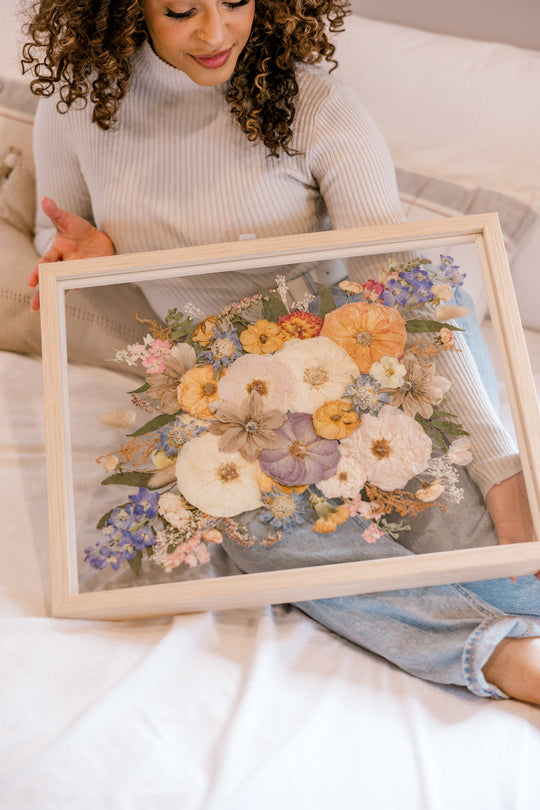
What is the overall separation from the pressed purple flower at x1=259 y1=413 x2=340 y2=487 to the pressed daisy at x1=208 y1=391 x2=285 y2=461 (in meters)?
0.01

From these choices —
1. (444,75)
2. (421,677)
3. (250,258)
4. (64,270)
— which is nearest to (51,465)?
→ (64,270)

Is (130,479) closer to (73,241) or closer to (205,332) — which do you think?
(205,332)

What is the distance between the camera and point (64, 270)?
0.89m

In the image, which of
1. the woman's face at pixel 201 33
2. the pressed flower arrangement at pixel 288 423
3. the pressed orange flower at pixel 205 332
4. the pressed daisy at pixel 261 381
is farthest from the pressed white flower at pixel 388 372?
the woman's face at pixel 201 33

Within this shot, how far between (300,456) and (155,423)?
18cm

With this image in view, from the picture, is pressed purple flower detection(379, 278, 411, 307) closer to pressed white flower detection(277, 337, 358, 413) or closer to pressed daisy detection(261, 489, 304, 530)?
pressed white flower detection(277, 337, 358, 413)

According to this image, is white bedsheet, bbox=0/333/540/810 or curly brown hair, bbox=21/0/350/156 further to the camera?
curly brown hair, bbox=21/0/350/156

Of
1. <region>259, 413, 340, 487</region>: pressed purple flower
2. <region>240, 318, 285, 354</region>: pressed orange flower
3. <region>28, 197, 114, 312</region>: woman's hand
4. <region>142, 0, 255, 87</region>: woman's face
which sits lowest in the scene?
<region>259, 413, 340, 487</region>: pressed purple flower

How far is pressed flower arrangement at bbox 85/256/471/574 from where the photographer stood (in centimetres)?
79

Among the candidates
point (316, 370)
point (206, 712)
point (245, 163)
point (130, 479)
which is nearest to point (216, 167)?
point (245, 163)

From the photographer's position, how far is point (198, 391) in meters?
0.84

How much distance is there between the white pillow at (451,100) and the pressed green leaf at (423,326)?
485 millimetres

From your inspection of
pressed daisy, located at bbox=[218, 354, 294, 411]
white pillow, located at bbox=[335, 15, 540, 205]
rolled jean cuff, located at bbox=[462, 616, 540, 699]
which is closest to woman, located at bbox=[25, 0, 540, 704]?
rolled jean cuff, located at bbox=[462, 616, 540, 699]

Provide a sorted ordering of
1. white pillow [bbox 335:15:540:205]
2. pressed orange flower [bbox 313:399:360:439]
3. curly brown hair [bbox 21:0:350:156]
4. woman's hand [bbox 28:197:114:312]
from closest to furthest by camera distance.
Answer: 1. pressed orange flower [bbox 313:399:360:439]
2. curly brown hair [bbox 21:0:350:156]
3. woman's hand [bbox 28:197:114:312]
4. white pillow [bbox 335:15:540:205]
